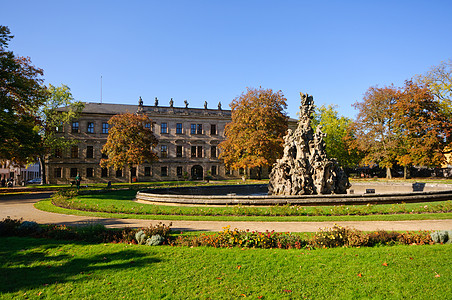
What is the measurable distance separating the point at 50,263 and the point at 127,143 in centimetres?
3579

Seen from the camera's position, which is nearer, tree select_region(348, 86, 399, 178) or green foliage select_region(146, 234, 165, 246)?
green foliage select_region(146, 234, 165, 246)

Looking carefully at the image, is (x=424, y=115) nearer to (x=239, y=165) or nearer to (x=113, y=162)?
(x=239, y=165)

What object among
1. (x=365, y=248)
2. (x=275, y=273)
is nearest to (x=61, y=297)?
(x=275, y=273)

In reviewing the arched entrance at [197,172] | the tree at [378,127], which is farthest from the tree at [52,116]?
the tree at [378,127]

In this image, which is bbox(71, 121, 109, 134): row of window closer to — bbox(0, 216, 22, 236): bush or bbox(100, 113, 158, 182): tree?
bbox(100, 113, 158, 182): tree

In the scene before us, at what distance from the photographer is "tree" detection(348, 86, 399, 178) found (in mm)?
47344

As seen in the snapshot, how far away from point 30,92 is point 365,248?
31266mm

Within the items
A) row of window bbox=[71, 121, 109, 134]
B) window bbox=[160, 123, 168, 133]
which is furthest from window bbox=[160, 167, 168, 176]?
row of window bbox=[71, 121, 109, 134]

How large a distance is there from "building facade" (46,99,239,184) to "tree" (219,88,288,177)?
13.8 meters

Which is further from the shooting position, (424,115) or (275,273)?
(424,115)

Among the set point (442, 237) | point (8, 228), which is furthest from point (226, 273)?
point (8, 228)

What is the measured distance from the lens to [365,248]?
349 inches

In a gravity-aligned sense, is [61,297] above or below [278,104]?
below

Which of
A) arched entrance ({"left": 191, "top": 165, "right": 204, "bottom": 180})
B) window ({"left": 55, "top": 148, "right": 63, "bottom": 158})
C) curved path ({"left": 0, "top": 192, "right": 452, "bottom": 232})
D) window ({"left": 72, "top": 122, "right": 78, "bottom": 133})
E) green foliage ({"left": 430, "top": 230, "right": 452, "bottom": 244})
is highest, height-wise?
window ({"left": 72, "top": 122, "right": 78, "bottom": 133})
